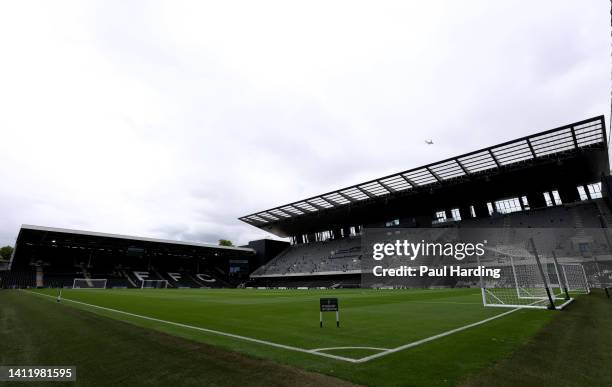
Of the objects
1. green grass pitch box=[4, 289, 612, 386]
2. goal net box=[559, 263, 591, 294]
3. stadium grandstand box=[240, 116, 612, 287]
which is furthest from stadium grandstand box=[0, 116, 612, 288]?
green grass pitch box=[4, 289, 612, 386]

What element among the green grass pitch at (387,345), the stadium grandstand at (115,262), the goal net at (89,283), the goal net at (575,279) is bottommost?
the goal net at (575,279)

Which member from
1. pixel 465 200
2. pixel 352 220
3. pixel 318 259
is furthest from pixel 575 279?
pixel 318 259

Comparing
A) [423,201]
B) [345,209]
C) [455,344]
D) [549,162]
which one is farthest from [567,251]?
[455,344]

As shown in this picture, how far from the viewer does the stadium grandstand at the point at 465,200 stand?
39.6 metres

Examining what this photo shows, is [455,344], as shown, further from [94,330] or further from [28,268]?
[28,268]

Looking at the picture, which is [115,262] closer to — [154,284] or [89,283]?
[154,284]

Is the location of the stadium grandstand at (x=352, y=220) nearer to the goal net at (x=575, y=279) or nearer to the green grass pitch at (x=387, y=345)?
the goal net at (x=575, y=279)

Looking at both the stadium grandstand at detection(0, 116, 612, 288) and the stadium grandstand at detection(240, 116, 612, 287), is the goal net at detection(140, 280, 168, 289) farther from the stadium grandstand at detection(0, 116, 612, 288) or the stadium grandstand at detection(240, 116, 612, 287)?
the stadium grandstand at detection(240, 116, 612, 287)

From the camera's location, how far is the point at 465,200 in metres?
57.9

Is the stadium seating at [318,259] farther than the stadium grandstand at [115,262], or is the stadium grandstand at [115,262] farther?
the stadium seating at [318,259]

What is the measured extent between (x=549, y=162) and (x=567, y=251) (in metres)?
13.9

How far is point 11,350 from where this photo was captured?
22.4ft

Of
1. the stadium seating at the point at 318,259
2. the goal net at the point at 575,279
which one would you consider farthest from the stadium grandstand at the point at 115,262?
the goal net at the point at 575,279

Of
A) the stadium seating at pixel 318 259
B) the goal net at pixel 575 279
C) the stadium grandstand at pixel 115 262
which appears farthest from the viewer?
the stadium seating at pixel 318 259
